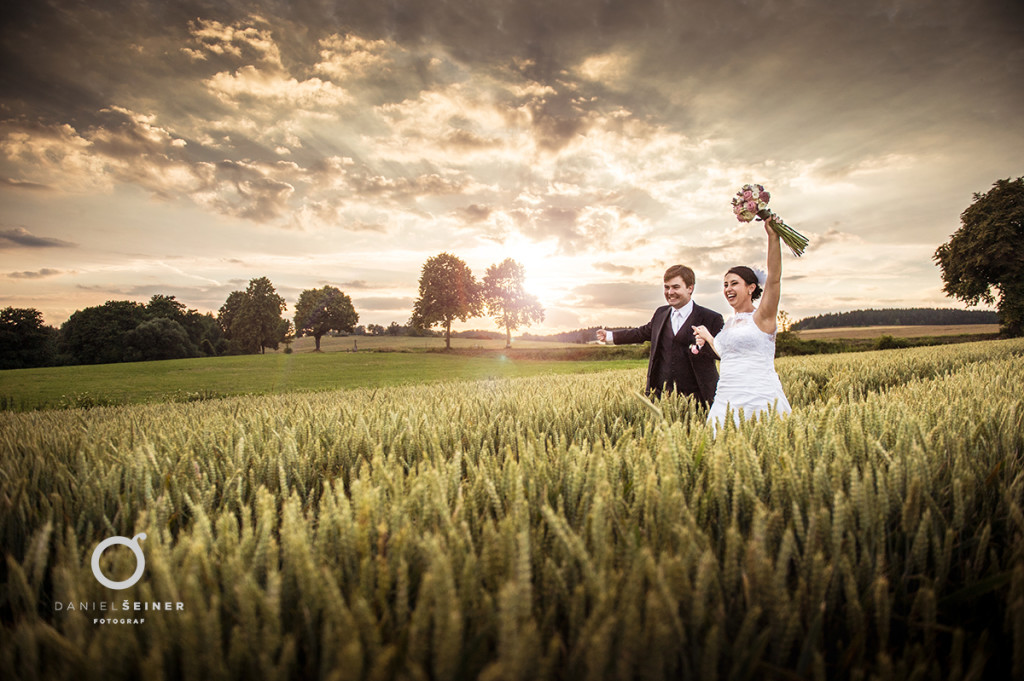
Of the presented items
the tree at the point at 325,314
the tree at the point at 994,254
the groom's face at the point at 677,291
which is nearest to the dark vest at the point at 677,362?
the groom's face at the point at 677,291

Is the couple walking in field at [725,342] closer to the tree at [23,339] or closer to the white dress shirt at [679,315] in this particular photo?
the white dress shirt at [679,315]

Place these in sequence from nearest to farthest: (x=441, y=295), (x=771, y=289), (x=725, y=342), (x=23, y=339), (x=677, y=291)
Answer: (x=771, y=289)
(x=725, y=342)
(x=677, y=291)
(x=23, y=339)
(x=441, y=295)

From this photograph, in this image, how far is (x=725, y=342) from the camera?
215 inches

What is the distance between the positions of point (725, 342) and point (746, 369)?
406 millimetres

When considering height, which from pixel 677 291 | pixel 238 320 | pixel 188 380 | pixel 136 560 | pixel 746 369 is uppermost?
pixel 238 320

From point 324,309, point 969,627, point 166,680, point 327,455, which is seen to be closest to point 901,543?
point 969,627

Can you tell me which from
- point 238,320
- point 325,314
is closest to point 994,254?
point 325,314

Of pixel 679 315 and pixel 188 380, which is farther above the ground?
pixel 679 315

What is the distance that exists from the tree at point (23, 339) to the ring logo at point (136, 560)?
65.6 meters

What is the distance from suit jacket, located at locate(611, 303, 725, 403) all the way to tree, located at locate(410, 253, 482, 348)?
62273 millimetres

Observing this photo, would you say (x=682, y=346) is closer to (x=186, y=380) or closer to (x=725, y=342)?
(x=725, y=342)

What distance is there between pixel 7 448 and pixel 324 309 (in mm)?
85244

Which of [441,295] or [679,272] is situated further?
[441,295]

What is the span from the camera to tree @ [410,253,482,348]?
227 ft
